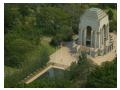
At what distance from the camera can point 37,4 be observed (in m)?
14.4

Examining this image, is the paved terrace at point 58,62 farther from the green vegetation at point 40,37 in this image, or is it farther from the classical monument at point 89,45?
the green vegetation at point 40,37

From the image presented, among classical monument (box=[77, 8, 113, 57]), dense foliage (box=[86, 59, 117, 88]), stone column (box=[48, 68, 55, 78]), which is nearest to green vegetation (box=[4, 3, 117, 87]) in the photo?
dense foliage (box=[86, 59, 117, 88])

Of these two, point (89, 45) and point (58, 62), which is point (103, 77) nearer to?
point (58, 62)

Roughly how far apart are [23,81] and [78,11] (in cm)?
270

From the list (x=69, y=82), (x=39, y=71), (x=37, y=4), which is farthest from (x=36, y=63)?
(x=37, y=4)

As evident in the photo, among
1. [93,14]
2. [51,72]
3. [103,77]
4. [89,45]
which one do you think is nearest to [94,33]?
[89,45]

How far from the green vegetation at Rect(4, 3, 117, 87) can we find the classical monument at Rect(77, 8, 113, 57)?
0.34 m

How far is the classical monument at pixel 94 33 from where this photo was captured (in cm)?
1343

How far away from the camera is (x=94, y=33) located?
1358cm

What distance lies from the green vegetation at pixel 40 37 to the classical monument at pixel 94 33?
339mm

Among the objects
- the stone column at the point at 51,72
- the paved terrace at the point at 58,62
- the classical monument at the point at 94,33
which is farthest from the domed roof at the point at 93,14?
the stone column at the point at 51,72

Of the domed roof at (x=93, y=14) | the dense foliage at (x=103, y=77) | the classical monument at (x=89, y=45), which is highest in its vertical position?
the domed roof at (x=93, y=14)
